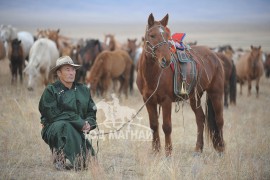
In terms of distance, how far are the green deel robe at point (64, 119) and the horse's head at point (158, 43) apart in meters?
1.27

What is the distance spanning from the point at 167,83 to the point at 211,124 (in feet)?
5.15

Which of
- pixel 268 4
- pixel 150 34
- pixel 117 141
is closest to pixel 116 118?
pixel 117 141

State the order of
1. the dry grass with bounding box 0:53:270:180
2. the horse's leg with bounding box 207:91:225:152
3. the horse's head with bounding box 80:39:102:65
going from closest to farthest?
the dry grass with bounding box 0:53:270:180
the horse's leg with bounding box 207:91:225:152
the horse's head with bounding box 80:39:102:65

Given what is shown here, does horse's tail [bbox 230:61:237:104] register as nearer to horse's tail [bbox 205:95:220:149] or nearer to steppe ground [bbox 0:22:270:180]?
steppe ground [bbox 0:22:270:180]

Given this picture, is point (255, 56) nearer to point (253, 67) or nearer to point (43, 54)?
point (253, 67)

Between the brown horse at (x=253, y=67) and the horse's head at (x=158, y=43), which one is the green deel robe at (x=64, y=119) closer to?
the horse's head at (x=158, y=43)

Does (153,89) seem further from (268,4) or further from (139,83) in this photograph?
(268,4)

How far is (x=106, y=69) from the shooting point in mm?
14484

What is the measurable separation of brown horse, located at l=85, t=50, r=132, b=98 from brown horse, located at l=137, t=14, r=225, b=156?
272 inches

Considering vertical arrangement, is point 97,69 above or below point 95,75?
above

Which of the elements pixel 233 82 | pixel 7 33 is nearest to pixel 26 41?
pixel 7 33

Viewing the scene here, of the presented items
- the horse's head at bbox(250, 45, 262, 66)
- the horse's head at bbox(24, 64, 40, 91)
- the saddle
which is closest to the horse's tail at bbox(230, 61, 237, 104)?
the horse's head at bbox(250, 45, 262, 66)

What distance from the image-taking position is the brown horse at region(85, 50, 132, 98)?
14211 millimetres

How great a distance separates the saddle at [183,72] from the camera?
6625 millimetres
